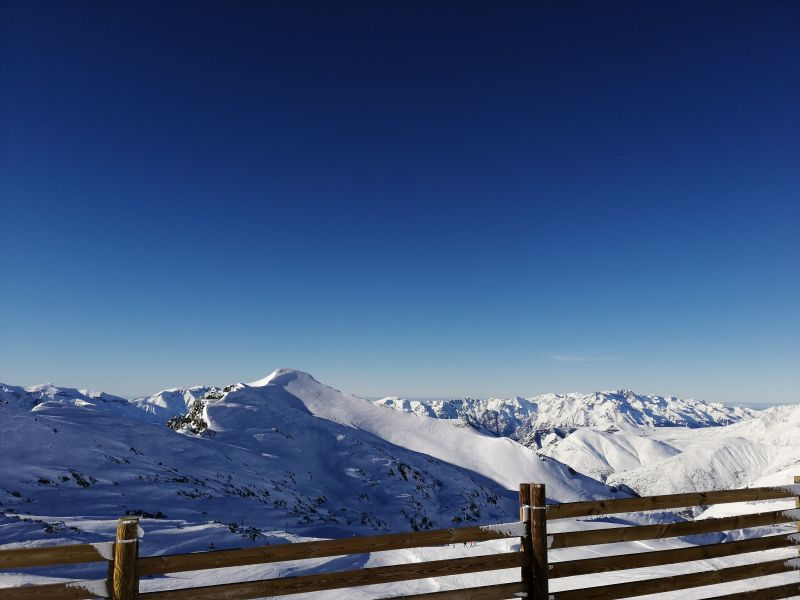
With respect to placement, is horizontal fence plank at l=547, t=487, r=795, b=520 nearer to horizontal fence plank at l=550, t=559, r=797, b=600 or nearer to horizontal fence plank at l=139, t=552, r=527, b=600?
horizontal fence plank at l=139, t=552, r=527, b=600

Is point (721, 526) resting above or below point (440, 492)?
above

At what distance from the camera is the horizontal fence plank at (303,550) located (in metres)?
5.29

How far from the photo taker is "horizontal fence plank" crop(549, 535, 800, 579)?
21.5 ft

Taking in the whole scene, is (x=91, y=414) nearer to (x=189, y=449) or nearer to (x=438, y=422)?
(x=189, y=449)

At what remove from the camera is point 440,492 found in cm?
4312

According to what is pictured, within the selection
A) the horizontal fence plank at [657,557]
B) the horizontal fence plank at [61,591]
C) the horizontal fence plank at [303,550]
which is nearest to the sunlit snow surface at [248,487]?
the horizontal fence plank at [657,557]

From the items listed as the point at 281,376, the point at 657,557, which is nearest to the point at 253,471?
the point at 657,557

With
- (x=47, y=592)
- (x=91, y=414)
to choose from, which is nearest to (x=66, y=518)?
(x=47, y=592)

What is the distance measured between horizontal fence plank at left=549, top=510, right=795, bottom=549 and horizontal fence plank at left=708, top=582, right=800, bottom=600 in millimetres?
1150

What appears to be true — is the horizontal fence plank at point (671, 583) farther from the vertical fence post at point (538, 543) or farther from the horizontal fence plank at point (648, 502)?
the horizontal fence plank at point (648, 502)

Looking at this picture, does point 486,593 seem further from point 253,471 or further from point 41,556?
point 253,471

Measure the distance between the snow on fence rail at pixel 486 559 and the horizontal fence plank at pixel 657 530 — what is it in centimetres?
2

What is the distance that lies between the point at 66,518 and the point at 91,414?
19.0m

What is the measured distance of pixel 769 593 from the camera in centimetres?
805
